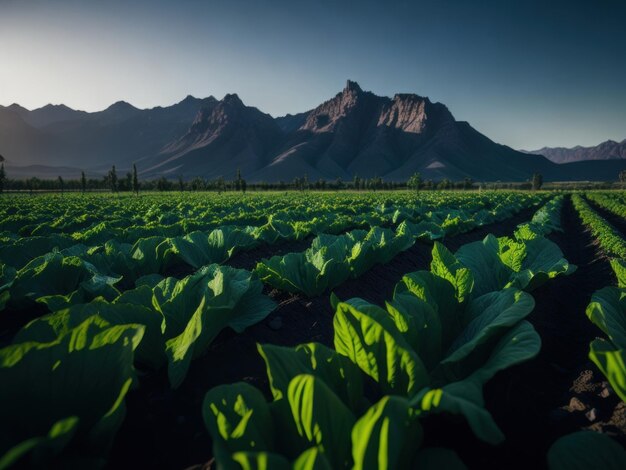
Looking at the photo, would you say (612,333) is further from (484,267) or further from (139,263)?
(139,263)

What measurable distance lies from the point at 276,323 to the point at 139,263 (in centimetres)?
235

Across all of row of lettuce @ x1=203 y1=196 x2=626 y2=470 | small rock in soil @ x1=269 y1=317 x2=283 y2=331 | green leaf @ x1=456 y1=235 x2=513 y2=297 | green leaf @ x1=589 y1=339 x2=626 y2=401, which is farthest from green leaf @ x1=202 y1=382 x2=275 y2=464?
green leaf @ x1=456 y1=235 x2=513 y2=297

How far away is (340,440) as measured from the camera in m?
1.16

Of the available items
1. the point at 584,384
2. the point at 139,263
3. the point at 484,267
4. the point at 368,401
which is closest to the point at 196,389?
the point at 368,401

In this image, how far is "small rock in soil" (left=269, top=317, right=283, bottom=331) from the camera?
3081 mm

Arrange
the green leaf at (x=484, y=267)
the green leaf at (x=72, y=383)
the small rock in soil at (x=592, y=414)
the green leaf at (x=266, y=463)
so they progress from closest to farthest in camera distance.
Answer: the green leaf at (x=266, y=463), the green leaf at (x=72, y=383), the small rock in soil at (x=592, y=414), the green leaf at (x=484, y=267)

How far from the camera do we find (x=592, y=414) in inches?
69.7

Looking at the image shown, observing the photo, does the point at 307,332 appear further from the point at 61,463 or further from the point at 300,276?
the point at 61,463

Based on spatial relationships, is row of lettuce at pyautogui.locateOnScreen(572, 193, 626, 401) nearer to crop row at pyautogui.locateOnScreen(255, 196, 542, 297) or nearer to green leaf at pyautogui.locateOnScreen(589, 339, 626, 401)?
green leaf at pyautogui.locateOnScreen(589, 339, 626, 401)

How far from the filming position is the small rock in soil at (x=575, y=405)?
1.86 metres

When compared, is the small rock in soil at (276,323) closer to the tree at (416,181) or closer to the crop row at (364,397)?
the crop row at (364,397)

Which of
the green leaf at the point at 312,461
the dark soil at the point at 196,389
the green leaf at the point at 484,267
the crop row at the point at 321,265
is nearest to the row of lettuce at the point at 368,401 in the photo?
the green leaf at the point at 312,461

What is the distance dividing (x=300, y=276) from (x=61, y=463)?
8.70 ft

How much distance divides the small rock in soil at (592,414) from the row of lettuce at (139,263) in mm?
2201
